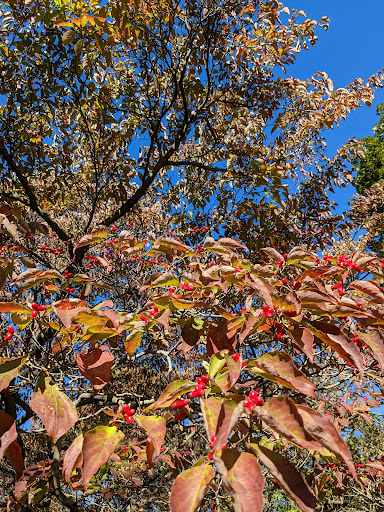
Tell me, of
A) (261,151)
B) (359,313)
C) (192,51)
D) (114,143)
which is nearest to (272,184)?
(261,151)

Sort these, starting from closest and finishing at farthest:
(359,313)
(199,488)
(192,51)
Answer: (199,488), (359,313), (192,51)

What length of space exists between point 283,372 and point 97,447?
0.55m

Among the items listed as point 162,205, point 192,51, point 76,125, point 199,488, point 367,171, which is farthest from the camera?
point 367,171

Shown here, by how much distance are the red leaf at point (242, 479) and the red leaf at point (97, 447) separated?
0.36 metres

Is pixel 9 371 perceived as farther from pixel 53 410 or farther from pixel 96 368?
pixel 96 368

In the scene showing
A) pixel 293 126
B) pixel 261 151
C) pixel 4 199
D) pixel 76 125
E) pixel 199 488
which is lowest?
pixel 199 488

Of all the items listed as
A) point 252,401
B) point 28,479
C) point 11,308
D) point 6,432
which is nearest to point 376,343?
point 252,401

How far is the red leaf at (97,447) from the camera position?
3.01 feet

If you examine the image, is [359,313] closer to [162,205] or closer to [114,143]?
[114,143]

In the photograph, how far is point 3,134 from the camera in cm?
429

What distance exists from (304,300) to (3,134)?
4382 mm

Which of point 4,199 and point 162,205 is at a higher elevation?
point 162,205

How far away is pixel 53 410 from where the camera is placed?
3.34 ft

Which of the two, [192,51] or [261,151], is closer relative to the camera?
[192,51]
